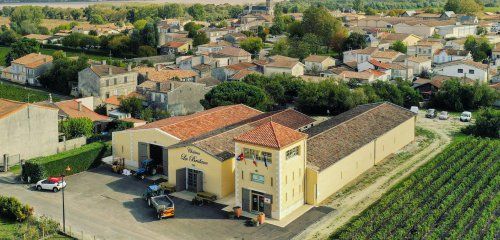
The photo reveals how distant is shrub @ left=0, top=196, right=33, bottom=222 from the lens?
98.4ft

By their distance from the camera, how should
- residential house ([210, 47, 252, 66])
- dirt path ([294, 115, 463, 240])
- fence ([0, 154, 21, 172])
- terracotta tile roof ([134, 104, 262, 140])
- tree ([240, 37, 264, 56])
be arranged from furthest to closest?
tree ([240, 37, 264, 56])
residential house ([210, 47, 252, 66])
terracotta tile roof ([134, 104, 262, 140])
fence ([0, 154, 21, 172])
dirt path ([294, 115, 463, 240])

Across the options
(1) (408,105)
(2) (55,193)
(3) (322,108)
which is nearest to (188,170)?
(2) (55,193)

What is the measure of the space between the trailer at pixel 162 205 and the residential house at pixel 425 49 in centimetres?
5823

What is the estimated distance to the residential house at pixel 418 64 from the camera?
74188 mm

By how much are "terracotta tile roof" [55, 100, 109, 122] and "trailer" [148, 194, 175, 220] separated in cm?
2055

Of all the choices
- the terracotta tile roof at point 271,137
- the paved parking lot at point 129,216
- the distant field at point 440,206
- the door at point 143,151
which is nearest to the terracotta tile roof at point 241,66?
the door at point 143,151

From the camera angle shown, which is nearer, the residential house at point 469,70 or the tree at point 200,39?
the residential house at point 469,70

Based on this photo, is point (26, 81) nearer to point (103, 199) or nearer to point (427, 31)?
point (103, 199)

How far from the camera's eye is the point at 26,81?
77.4m

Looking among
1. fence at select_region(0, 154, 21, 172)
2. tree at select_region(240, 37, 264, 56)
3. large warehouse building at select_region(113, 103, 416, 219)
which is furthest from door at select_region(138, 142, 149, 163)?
tree at select_region(240, 37, 264, 56)

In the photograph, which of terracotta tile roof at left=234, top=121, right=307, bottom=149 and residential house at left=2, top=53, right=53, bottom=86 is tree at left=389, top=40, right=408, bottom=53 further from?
terracotta tile roof at left=234, top=121, right=307, bottom=149

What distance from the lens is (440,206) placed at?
3069 centimetres

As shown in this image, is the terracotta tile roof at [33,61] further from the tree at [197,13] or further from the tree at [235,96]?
the tree at [197,13]

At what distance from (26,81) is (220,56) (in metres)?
24.7
